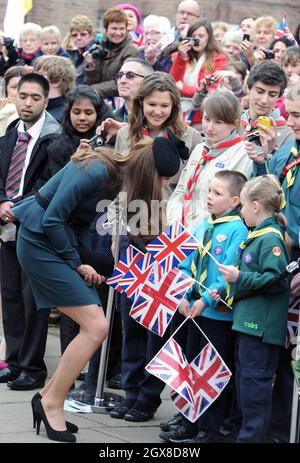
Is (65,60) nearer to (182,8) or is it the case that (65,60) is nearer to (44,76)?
(44,76)

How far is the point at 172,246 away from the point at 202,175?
0.68 meters

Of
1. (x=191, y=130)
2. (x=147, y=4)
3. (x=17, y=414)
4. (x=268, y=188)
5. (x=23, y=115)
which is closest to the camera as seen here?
(x=268, y=188)

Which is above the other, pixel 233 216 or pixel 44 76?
pixel 44 76

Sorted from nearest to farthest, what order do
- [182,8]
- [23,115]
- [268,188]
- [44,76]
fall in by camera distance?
[268,188] < [23,115] < [44,76] < [182,8]

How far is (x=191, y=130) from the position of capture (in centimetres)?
734

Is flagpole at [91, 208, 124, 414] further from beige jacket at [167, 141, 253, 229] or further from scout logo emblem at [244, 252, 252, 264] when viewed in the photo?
scout logo emblem at [244, 252, 252, 264]

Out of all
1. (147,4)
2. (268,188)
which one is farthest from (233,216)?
(147,4)

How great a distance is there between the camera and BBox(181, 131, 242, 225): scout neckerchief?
22.0 ft

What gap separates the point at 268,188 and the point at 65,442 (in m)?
1.90

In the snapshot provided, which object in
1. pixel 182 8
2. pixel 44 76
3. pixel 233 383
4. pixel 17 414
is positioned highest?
pixel 182 8

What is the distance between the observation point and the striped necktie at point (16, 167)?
7.81 meters

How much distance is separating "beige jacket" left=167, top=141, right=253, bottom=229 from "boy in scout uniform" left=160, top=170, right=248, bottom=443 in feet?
1.07

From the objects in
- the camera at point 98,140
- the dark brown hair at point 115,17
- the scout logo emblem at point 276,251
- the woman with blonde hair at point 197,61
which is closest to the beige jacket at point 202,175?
the camera at point 98,140

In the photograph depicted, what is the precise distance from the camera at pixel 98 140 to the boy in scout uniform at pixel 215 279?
1057mm
